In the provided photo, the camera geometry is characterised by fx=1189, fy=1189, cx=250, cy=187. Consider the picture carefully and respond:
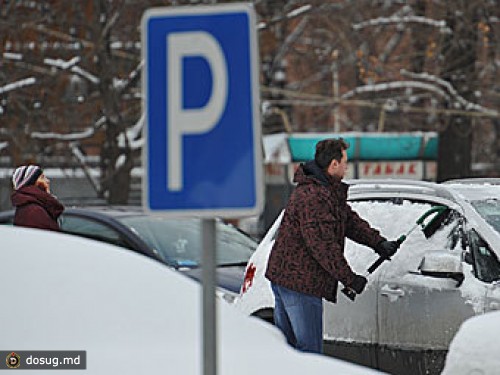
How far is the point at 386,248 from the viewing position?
7.82 meters

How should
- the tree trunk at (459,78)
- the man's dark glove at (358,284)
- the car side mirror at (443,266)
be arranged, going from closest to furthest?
1. the man's dark glove at (358,284)
2. the car side mirror at (443,266)
3. the tree trunk at (459,78)

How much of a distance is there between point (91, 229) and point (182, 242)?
997mm

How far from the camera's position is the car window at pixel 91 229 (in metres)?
11.6

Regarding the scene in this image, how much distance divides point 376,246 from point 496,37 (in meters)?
14.3

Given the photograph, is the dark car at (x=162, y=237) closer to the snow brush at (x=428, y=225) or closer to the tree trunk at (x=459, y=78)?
the snow brush at (x=428, y=225)

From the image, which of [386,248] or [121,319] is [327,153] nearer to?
[386,248]

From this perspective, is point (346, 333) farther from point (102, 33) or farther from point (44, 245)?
point (102, 33)

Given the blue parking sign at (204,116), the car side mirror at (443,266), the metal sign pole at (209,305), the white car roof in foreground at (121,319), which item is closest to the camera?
the metal sign pole at (209,305)

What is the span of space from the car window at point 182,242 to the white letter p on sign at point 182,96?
7.33m

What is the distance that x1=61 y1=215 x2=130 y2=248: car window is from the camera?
1162 centimetres

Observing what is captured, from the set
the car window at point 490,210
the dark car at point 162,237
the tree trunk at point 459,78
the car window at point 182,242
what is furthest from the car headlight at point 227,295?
the tree trunk at point 459,78

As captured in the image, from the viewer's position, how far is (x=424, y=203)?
8250 millimetres

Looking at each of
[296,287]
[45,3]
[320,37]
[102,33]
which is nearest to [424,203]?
[296,287]

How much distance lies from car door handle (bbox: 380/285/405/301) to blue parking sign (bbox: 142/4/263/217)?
435 centimetres
